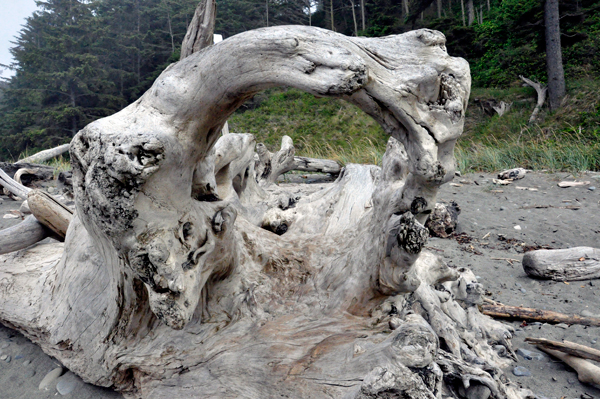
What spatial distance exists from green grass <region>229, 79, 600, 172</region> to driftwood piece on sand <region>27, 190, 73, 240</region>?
515 centimetres

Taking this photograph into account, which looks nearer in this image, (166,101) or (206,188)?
(166,101)

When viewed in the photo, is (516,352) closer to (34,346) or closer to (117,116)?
(117,116)

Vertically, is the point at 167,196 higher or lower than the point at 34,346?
higher

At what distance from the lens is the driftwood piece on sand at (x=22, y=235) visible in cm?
246

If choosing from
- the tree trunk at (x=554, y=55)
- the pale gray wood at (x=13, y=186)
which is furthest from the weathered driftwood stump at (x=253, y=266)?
the tree trunk at (x=554, y=55)

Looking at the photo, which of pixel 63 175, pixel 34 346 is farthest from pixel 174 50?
pixel 34 346

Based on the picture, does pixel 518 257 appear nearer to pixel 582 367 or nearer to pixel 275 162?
pixel 582 367

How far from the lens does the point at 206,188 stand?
1701 mm

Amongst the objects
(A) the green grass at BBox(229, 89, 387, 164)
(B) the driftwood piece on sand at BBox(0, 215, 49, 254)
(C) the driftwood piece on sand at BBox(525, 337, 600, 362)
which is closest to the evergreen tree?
(A) the green grass at BBox(229, 89, 387, 164)

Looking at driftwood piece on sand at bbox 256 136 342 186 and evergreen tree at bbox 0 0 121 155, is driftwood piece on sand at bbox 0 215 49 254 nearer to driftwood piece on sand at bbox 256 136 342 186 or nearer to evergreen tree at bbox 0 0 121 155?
driftwood piece on sand at bbox 256 136 342 186

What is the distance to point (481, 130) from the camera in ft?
48.7

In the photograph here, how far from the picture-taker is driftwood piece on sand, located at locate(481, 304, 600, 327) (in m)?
2.52

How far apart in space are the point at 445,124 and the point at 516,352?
5.59 feet

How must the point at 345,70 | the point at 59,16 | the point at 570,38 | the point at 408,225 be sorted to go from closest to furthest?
the point at 345,70
the point at 408,225
the point at 570,38
the point at 59,16
